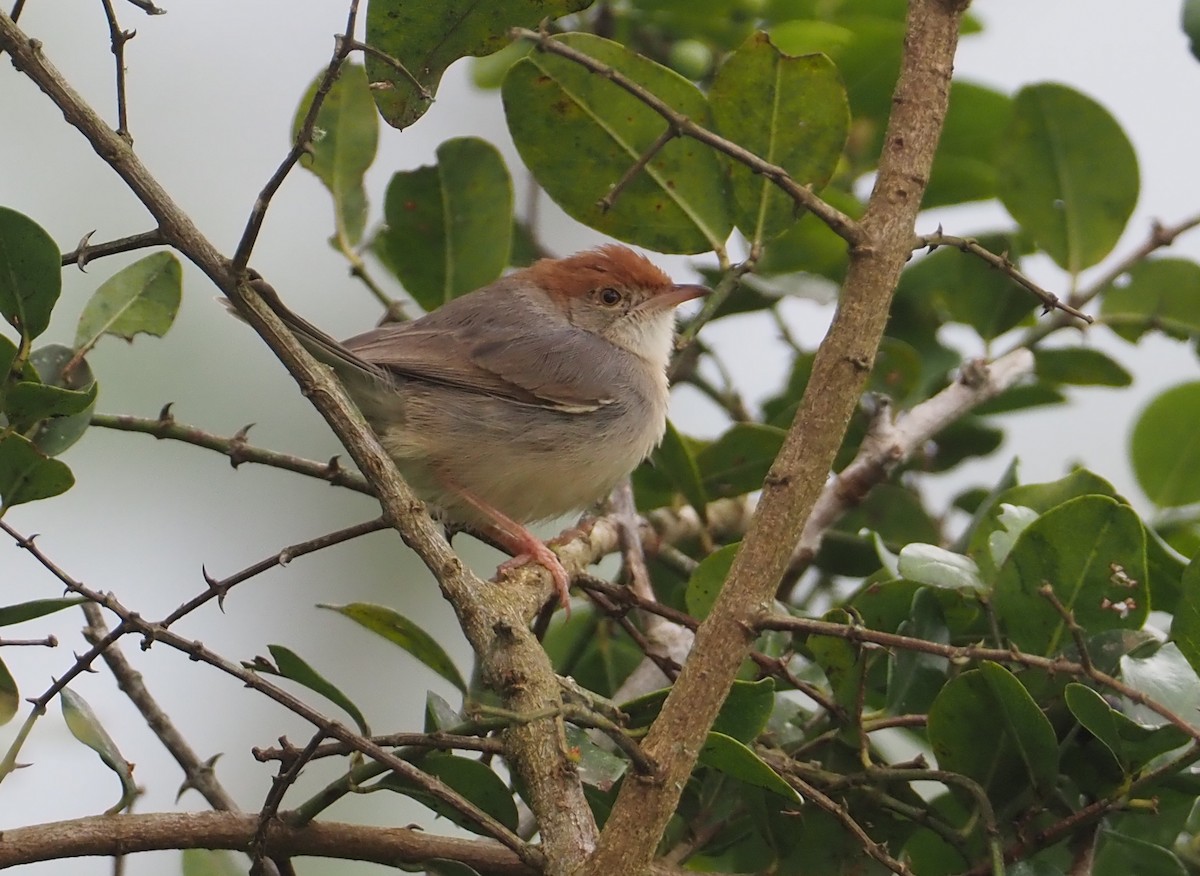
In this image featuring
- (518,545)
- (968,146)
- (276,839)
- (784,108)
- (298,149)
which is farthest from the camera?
(968,146)

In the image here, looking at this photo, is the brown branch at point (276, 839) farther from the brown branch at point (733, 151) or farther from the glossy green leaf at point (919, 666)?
the brown branch at point (733, 151)

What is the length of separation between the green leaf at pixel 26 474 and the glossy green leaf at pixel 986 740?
1757mm

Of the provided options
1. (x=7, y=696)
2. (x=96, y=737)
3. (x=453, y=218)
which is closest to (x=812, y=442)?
(x=96, y=737)

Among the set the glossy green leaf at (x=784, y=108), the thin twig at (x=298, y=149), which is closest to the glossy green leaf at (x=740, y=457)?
the glossy green leaf at (x=784, y=108)

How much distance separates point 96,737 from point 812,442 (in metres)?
1.47

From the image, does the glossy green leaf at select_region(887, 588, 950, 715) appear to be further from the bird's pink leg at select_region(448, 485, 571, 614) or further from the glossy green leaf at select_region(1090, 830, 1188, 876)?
the bird's pink leg at select_region(448, 485, 571, 614)

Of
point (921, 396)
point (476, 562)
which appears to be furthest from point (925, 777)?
point (476, 562)

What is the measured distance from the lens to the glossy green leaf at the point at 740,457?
3598mm

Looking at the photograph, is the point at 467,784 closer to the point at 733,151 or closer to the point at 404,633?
the point at 404,633

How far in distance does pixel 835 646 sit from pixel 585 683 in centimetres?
118

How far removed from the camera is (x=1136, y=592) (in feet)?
8.02

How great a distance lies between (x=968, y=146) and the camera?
4320 millimetres

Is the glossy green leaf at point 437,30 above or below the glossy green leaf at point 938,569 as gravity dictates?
above

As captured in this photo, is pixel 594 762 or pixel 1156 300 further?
A: pixel 1156 300
